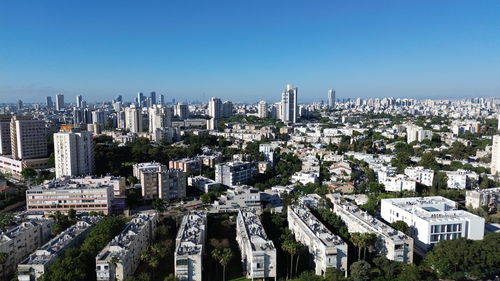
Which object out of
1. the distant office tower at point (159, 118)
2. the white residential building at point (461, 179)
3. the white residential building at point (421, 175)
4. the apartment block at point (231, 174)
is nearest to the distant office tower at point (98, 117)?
the distant office tower at point (159, 118)

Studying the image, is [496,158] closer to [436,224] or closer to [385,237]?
[436,224]

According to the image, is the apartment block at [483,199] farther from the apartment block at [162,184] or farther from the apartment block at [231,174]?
the apartment block at [162,184]

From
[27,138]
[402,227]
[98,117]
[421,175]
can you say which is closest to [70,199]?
[27,138]

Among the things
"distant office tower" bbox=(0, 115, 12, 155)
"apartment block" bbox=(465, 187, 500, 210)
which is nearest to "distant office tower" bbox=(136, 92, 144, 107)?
"distant office tower" bbox=(0, 115, 12, 155)

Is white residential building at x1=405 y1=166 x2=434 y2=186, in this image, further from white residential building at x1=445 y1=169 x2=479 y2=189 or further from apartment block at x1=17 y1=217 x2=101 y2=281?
apartment block at x1=17 y1=217 x2=101 y2=281

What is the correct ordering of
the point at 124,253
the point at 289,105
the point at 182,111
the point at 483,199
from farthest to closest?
the point at 182,111 < the point at 289,105 < the point at 483,199 < the point at 124,253

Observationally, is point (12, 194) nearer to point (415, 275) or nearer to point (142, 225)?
point (142, 225)
